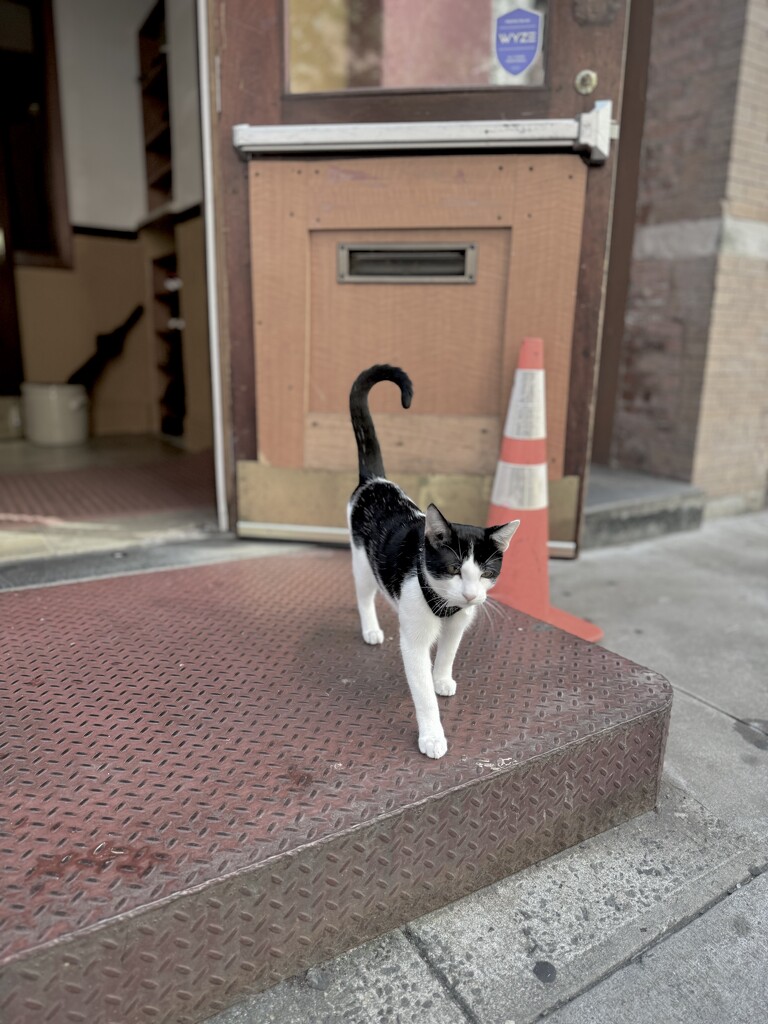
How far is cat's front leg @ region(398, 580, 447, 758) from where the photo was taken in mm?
1425

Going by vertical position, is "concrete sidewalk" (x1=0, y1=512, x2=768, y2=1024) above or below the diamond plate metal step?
below

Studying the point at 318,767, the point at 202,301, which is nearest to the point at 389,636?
the point at 318,767

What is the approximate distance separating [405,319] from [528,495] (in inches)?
36.2

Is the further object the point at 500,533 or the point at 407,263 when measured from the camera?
the point at 407,263

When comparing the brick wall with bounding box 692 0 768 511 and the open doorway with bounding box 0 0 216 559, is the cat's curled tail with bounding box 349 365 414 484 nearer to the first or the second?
the brick wall with bounding box 692 0 768 511

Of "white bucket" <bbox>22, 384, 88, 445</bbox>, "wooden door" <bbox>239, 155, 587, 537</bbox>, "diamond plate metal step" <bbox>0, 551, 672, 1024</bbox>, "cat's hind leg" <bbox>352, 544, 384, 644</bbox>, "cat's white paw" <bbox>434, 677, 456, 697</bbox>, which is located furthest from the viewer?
"white bucket" <bbox>22, 384, 88, 445</bbox>

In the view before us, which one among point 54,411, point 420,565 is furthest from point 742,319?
point 54,411

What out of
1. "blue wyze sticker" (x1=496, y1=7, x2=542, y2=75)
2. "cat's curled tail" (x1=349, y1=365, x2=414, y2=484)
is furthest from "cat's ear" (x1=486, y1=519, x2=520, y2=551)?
"blue wyze sticker" (x1=496, y1=7, x2=542, y2=75)

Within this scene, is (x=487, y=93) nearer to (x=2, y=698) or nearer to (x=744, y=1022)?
(x=2, y=698)

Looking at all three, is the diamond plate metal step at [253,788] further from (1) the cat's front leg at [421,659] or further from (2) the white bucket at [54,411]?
(2) the white bucket at [54,411]

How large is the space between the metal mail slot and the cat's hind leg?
1.42 metres

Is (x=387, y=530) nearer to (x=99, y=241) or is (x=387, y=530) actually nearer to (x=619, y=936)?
(x=619, y=936)

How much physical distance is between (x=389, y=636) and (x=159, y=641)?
26.8 inches

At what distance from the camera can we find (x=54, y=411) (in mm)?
5789
